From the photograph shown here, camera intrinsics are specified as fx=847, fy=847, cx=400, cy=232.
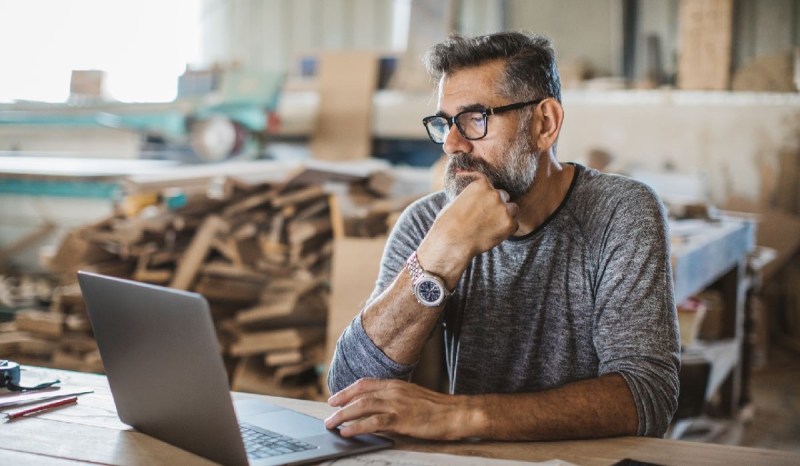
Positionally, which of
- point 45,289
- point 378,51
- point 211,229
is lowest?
point 45,289

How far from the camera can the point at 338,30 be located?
27.1 feet

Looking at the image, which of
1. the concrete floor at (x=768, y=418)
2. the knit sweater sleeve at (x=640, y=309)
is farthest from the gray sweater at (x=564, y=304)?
the concrete floor at (x=768, y=418)

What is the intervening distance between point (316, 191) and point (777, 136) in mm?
3292

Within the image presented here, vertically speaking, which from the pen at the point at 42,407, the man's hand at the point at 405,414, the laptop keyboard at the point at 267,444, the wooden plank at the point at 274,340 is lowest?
the wooden plank at the point at 274,340

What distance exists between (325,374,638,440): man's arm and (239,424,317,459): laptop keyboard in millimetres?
87

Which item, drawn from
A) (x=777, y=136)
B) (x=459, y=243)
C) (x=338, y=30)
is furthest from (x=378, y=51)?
(x=459, y=243)

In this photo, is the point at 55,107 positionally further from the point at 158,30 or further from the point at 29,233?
the point at 158,30

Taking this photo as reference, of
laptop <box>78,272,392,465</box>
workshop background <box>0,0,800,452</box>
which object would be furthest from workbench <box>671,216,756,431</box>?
laptop <box>78,272,392,465</box>

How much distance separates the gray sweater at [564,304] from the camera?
1.67 m

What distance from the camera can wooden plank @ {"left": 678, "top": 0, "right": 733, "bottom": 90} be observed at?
596 centimetres

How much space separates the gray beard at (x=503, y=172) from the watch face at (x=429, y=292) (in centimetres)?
24

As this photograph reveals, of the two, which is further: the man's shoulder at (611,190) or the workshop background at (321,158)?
the workshop background at (321,158)

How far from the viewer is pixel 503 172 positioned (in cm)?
187

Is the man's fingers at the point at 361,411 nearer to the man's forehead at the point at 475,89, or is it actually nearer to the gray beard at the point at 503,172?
the gray beard at the point at 503,172
